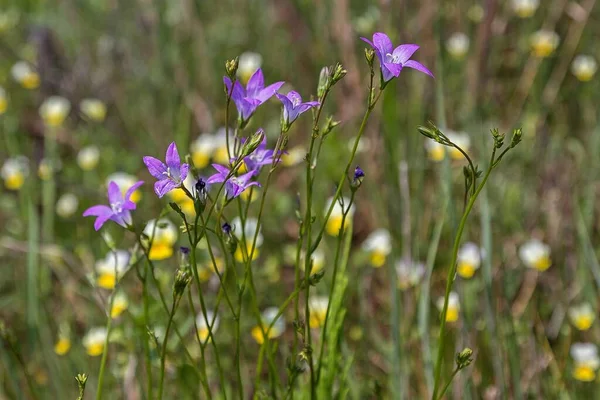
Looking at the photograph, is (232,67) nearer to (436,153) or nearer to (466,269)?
(466,269)

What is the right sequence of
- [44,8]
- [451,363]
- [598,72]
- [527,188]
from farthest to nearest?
[44,8] → [598,72] → [527,188] → [451,363]

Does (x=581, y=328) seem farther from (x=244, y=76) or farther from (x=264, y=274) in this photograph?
(x=244, y=76)

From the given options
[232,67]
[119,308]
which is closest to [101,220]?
[232,67]

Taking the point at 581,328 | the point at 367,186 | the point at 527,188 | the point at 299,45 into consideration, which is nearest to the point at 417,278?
the point at 581,328

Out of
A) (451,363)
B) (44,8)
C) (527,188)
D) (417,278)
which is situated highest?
(44,8)

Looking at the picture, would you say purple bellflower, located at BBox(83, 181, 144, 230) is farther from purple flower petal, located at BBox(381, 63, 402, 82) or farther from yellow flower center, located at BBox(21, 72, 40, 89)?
yellow flower center, located at BBox(21, 72, 40, 89)

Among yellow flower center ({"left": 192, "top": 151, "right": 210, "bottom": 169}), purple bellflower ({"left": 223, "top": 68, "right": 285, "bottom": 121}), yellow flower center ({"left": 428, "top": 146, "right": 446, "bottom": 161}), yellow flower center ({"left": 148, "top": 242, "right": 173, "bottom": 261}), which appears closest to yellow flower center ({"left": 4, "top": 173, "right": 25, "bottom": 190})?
yellow flower center ({"left": 192, "top": 151, "right": 210, "bottom": 169})
